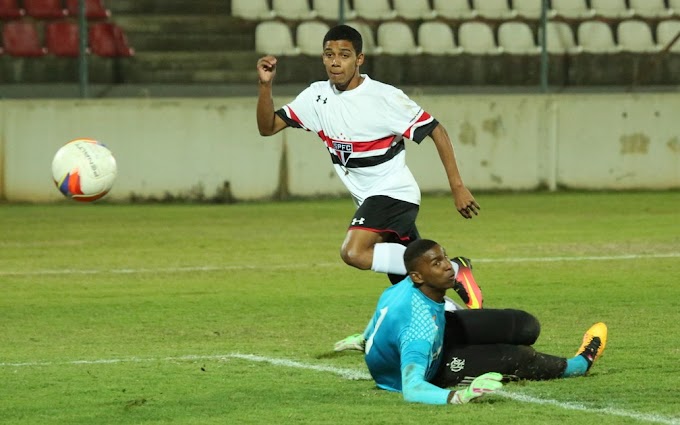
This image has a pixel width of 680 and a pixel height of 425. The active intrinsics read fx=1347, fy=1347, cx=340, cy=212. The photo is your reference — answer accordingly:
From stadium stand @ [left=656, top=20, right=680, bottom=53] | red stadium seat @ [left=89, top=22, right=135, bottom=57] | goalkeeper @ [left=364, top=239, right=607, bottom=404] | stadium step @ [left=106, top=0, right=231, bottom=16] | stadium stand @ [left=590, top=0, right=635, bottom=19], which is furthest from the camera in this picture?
stadium stand @ [left=590, top=0, right=635, bottom=19]

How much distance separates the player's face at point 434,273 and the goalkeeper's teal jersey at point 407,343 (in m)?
0.05

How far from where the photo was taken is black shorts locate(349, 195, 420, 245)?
28.0ft

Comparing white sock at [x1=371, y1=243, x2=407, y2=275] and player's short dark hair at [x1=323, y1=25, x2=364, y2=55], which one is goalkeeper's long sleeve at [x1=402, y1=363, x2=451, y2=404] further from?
player's short dark hair at [x1=323, y1=25, x2=364, y2=55]

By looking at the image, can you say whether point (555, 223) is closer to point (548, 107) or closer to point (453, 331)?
point (548, 107)

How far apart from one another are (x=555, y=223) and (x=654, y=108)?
4.34 meters

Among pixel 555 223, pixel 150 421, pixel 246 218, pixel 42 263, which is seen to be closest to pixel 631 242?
pixel 555 223

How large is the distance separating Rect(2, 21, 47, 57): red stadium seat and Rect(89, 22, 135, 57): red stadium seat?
0.80m

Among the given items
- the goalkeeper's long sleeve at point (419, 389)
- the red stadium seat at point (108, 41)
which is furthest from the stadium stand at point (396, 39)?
the goalkeeper's long sleeve at point (419, 389)

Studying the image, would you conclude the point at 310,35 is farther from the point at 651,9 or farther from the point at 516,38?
the point at 651,9

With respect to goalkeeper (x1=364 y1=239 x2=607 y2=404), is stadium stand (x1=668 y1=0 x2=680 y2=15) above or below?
above

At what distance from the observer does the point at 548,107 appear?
19000 mm

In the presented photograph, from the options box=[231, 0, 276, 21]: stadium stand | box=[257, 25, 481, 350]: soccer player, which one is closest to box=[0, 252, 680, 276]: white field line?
box=[257, 25, 481, 350]: soccer player

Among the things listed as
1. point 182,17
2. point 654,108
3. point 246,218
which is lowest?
point 246,218

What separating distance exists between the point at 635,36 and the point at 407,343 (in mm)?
17744
